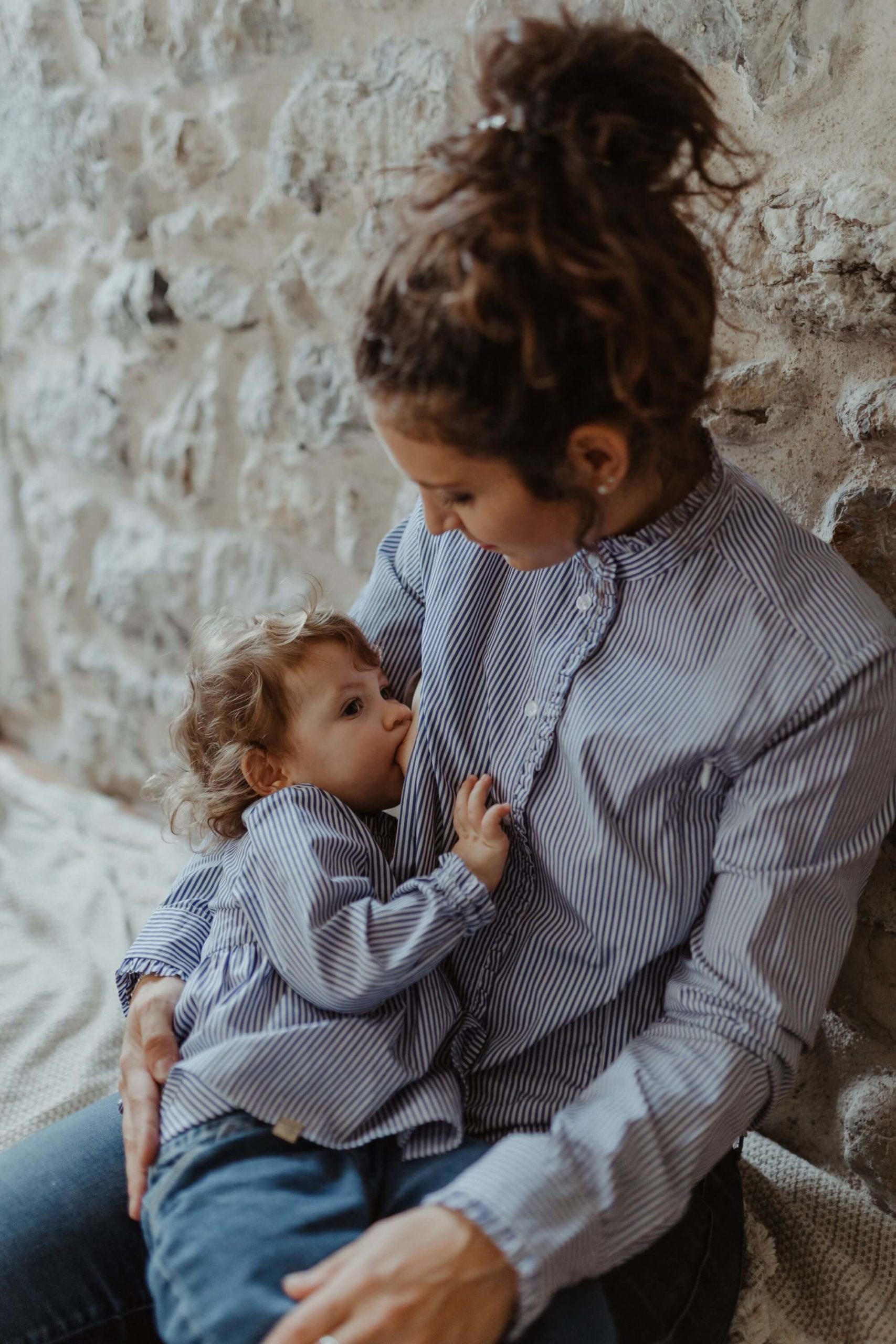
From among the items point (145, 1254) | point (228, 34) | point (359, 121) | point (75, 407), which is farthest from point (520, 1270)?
point (75, 407)

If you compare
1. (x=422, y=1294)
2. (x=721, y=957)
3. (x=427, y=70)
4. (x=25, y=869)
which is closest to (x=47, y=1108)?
(x=25, y=869)

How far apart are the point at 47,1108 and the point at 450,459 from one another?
965 millimetres

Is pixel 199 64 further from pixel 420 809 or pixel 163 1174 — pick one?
pixel 163 1174

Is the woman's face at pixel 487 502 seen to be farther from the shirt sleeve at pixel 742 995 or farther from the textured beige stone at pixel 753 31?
the textured beige stone at pixel 753 31

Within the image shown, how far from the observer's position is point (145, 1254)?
1.06 metres

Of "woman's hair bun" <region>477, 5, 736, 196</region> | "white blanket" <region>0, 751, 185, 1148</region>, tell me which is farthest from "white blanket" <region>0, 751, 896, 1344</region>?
"woman's hair bun" <region>477, 5, 736, 196</region>

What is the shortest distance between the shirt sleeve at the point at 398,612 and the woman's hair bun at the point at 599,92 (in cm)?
48

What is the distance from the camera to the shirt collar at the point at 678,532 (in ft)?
3.20

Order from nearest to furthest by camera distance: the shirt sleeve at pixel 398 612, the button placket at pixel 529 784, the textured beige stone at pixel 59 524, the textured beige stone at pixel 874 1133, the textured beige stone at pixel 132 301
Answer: the button placket at pixel 529 784
the textured beige stone at pixel 874 1133
the shirt sleeve at pixel 398 612
the textured beige stone at pixel 132 301
the textured beige stone at pixel 59 524

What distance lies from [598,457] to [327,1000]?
520 mm

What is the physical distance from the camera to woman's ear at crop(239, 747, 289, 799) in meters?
1.22

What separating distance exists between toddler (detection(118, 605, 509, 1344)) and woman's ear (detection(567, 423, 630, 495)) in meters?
0.32

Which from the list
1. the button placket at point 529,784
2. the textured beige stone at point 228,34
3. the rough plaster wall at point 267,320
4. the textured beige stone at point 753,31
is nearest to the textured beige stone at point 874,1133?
the rough plaster wall at point 267,320

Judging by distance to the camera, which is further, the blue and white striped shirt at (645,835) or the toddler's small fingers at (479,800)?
the toddler's small fingers at (479,800)
